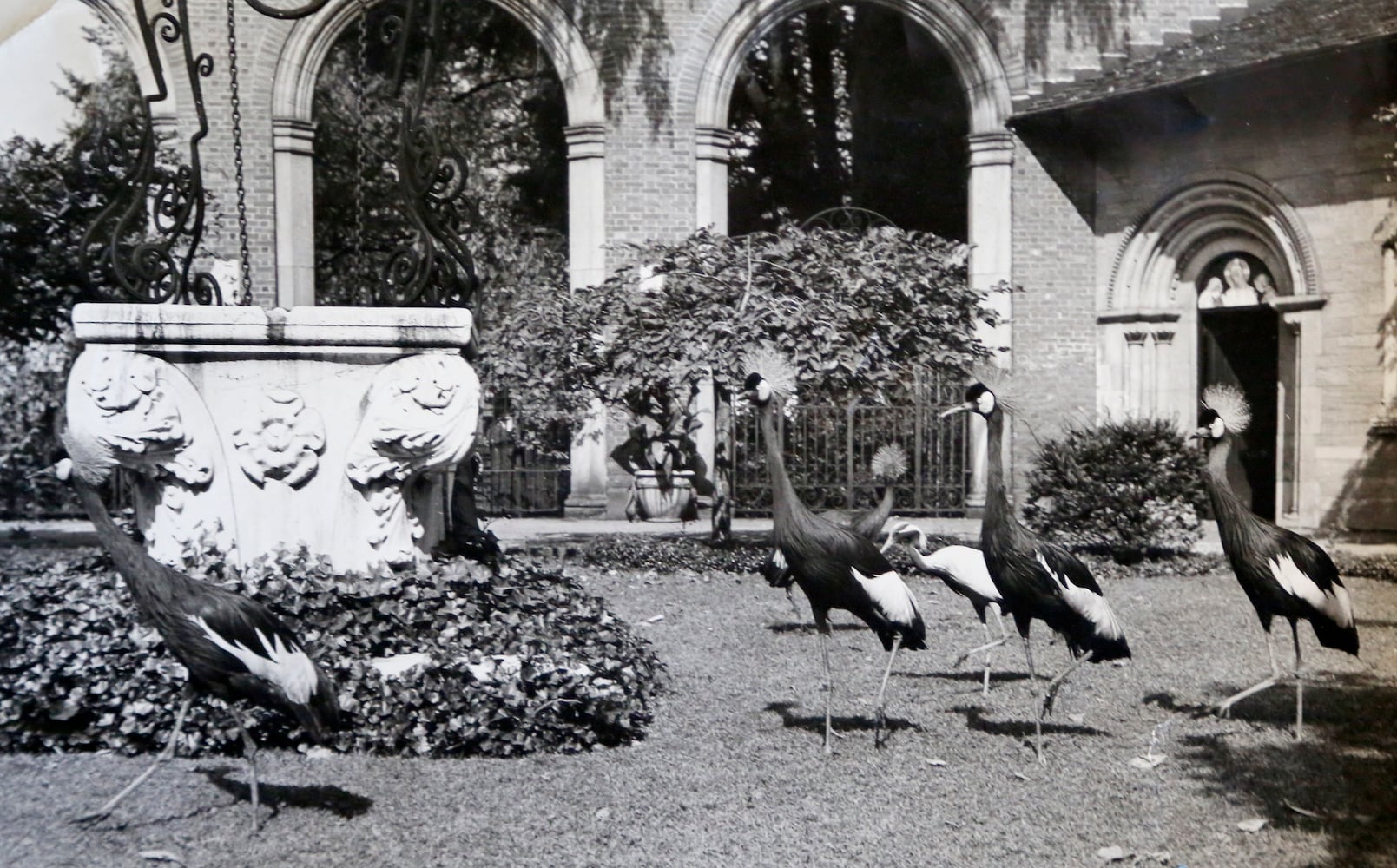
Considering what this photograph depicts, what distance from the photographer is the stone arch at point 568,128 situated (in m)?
16.4

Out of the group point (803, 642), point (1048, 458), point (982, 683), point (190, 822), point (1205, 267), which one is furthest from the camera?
point (1205, 267)

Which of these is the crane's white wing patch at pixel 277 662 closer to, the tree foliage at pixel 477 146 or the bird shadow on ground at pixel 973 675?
the bird shadow on ground at pixel 973 675

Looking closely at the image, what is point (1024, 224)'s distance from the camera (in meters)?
17.0

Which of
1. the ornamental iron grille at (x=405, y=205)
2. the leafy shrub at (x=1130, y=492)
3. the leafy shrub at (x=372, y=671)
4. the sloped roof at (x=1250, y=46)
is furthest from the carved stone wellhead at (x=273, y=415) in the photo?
the sloped roof at (x=1250, y=46)

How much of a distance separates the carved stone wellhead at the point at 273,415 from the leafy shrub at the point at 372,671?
9.7 inches

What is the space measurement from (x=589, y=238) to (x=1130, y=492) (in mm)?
7491

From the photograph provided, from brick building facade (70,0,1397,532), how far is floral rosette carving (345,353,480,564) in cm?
1076

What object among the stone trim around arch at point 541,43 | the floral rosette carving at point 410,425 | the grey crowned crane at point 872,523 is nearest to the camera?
the floral rosette carving at point 410,425

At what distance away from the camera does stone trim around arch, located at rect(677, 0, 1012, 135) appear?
54.3 ft

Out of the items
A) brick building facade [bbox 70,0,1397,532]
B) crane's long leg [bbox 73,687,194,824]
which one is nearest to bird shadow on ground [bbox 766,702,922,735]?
crane's long leg [bbox 73,687,194,824]

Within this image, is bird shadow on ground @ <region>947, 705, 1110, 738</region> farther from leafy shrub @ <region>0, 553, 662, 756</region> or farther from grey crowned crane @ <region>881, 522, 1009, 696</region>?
leafy shrub @ <region>0, 553, 662, 756</region>

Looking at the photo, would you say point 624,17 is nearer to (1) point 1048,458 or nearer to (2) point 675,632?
(1) point 1048,458

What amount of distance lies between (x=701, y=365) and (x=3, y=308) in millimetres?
7166

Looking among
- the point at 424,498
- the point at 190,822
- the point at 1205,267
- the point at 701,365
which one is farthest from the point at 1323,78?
the point at 190,822
